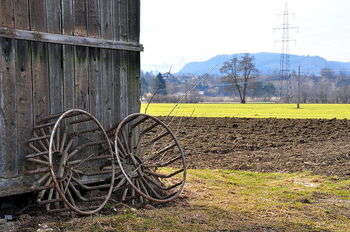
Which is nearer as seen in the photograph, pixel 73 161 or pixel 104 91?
pixel 73 161

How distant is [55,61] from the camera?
7750 millimetres

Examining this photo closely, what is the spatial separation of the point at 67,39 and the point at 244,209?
3.99 metres

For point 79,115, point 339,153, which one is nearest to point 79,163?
point 79,115

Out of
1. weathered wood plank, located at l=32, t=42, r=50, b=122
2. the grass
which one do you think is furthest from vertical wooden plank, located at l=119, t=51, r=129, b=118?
the grass

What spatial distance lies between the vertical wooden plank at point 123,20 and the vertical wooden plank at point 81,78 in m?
0.92

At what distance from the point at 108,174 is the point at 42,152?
1726 millimetres

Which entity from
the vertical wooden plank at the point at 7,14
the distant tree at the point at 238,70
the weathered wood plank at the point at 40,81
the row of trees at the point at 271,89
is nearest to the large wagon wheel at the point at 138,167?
the weathered wood plank at the point at 40,81

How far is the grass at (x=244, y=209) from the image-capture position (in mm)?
6875

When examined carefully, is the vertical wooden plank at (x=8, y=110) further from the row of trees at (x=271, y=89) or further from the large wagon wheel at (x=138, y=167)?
the row of trees at (x=271, y=89)

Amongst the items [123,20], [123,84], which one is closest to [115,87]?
[123,84]

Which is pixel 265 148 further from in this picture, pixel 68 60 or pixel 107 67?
pixel 68 60

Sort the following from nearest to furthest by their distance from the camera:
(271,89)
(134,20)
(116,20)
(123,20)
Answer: (116,20)
(123,20)
(134,20)
(271,89)

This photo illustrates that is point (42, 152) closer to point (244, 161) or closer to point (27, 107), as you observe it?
point (27, 107)

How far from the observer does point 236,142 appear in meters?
19.0
